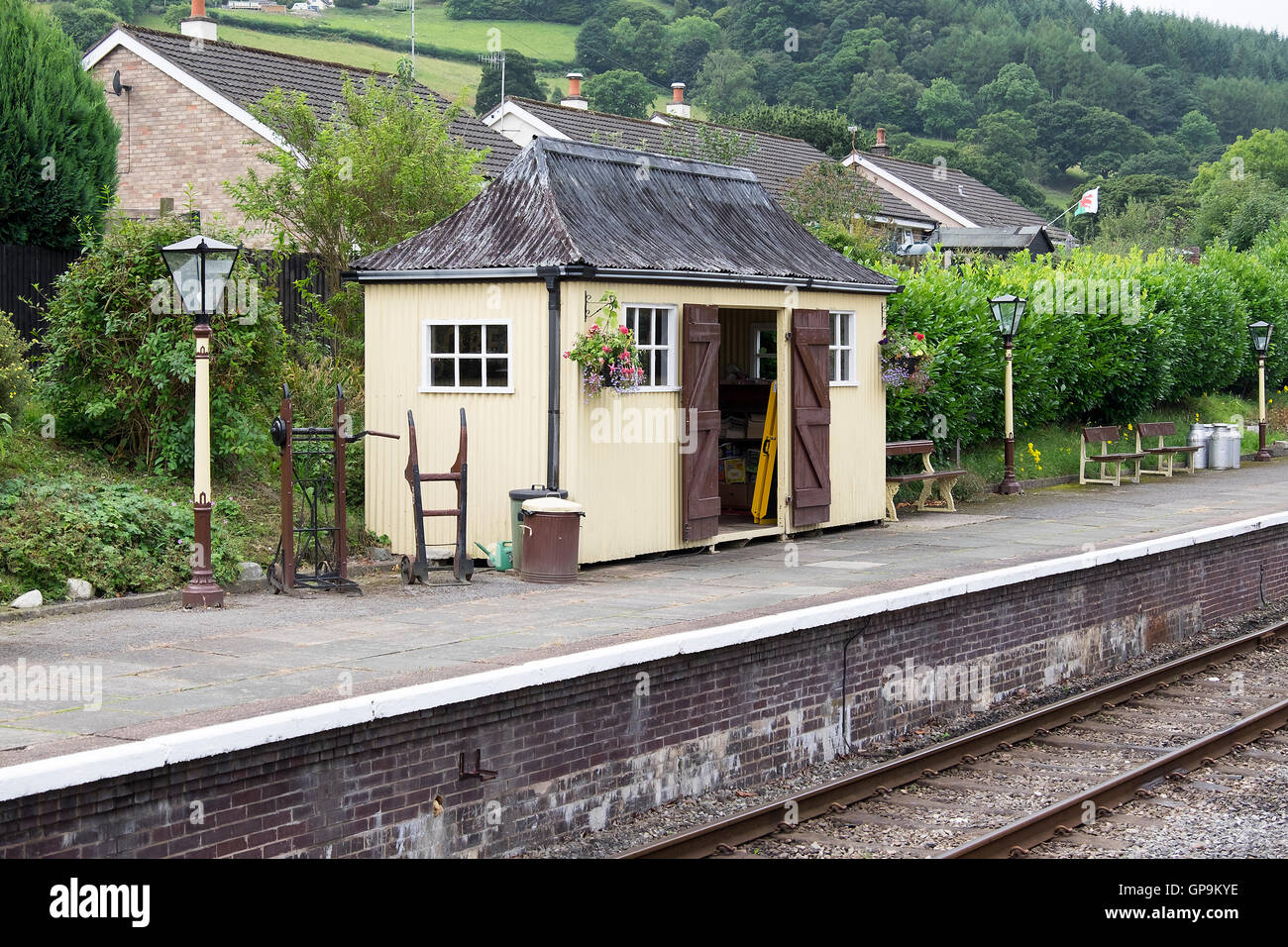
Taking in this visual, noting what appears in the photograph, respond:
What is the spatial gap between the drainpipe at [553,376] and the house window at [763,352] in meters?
5.24

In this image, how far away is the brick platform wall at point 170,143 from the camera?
27.7 m

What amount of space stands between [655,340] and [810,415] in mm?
2525

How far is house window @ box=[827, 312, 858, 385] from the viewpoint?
18.3 meters

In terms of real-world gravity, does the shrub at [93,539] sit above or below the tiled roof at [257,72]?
below

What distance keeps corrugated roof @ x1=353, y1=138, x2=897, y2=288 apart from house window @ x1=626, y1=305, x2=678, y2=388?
507mm

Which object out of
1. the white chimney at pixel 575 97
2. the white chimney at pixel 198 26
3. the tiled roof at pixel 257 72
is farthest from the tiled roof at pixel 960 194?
the white chimney at pixel 198 26

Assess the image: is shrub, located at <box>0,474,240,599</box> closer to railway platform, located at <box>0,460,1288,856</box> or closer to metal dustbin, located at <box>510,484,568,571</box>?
railway platform, located at <box>0,460,1288,856</box>

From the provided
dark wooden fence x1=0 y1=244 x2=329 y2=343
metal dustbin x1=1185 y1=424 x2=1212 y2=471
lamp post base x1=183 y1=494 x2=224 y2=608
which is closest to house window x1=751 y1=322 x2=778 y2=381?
dark wooden fence x1=0 y1=244 x2=329 y2=343

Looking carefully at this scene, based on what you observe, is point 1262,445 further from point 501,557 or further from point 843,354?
point 501,557

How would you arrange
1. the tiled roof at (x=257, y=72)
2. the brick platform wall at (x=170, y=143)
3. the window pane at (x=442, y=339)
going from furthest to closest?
the tiled roof at (x=257, y=72) → the brick platform wall at (x=170, y=143) → the window pane at (x=442, y=339)

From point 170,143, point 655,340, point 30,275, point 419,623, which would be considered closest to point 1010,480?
point 655,340

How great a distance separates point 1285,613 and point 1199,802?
9.36m

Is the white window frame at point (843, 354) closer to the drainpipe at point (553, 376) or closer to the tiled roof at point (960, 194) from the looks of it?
the drainpipe at point (553, 376)
